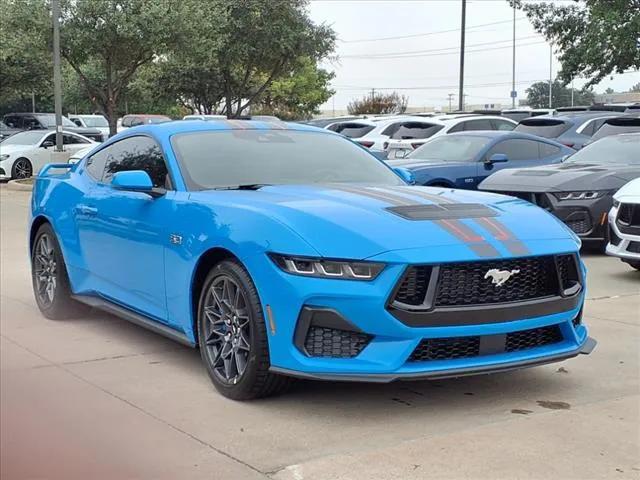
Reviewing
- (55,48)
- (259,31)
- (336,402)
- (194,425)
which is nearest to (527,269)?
(336,402)

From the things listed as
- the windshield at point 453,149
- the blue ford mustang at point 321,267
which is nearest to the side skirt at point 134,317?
the blue ford mustang at point 321,267

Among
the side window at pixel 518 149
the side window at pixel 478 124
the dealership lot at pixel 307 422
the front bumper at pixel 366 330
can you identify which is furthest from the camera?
the side window at pixel 478 124

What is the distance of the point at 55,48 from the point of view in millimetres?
19766

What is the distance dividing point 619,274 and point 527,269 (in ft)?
15.6

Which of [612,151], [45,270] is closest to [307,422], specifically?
[45,270]

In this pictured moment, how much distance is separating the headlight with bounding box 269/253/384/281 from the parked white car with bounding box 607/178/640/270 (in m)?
4.69

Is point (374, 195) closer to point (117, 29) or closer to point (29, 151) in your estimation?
point (117, 29)

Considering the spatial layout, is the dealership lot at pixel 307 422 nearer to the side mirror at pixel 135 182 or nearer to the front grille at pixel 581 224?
the side mirror at pixel 135 182

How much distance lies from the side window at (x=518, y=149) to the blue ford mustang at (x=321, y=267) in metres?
6.91

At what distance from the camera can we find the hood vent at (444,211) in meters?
4.48

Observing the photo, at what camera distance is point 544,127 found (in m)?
16.1

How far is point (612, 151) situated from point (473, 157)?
195 centimetres

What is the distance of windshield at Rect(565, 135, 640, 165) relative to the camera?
10.6 m

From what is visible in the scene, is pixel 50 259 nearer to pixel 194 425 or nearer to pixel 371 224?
pixel 194 425
